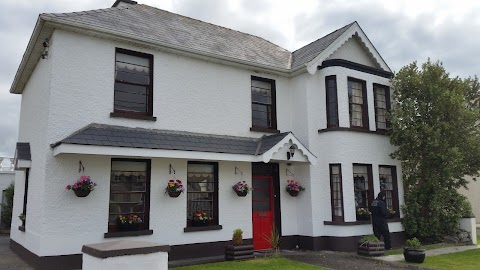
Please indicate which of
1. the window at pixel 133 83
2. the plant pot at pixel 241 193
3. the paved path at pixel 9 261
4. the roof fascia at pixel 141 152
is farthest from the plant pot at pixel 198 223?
the paved path at pixel 9 261

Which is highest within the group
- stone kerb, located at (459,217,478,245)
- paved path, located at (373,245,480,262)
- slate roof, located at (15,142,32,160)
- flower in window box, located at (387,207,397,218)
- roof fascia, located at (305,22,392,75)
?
roof fascia, located at (305,22,392,75)

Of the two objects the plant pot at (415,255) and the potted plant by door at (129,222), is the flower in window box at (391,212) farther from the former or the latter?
the potted plant by door at (129,222)

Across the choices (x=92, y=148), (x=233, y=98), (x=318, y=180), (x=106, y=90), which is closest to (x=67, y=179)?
(x=92, y=148)

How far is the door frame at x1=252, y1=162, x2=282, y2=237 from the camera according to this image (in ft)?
44.9

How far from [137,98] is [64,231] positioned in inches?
167

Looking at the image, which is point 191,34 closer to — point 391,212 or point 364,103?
point 364,103

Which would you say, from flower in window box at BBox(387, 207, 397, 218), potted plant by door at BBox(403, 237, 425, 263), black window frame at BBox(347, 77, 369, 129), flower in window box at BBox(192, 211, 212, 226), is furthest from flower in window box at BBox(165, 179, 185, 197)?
flower in window box at BBox(387, 207, 397, 218)

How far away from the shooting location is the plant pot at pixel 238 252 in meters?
11.3

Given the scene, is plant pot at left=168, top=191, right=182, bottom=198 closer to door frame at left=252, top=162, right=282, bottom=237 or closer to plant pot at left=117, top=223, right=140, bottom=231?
plant pot at left=117, top=223, right=140, bottom=231

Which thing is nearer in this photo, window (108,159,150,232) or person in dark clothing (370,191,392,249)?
window (108,159,150,232)

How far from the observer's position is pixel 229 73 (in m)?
13.5

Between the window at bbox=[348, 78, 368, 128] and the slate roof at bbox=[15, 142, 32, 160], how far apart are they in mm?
11037

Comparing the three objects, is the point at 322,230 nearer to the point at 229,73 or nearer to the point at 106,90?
the point at 229,73

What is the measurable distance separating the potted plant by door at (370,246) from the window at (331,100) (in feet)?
13.5
